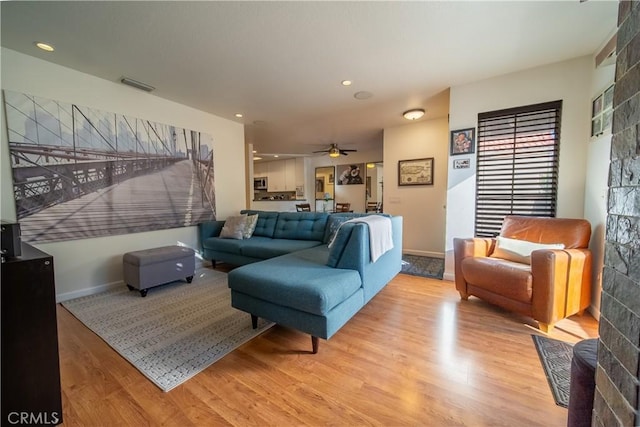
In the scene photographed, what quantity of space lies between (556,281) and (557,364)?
2.11 ft

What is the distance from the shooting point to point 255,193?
964 cm

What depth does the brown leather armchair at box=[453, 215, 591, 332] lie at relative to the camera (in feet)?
6.46

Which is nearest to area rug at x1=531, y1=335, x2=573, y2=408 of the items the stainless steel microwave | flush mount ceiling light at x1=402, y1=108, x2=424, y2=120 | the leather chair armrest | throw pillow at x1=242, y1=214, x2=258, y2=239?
the leather chair armrest

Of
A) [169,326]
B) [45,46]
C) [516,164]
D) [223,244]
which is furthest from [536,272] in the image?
[45,46]

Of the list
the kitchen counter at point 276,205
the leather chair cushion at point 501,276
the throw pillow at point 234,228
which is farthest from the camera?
the kitchen counter at point 276,205

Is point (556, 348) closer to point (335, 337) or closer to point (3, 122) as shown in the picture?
point (335, 337)

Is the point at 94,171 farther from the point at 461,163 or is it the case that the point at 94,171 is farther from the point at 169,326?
the point at 461,163

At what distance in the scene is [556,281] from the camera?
1.96m

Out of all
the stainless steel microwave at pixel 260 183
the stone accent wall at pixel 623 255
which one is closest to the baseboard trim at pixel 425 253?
the stone accent wall at pixel 623 255

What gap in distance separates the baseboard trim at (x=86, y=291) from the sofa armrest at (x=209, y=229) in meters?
1.15

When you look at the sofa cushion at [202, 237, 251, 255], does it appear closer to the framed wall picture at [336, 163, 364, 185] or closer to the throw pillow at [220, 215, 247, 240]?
the throw pillow at [220, 215, 247, 240]

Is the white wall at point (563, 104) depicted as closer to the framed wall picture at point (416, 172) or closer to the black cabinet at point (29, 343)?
the framed wall picture at point (416, 172)

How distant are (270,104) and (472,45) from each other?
251 cm

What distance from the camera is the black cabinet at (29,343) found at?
108cm
